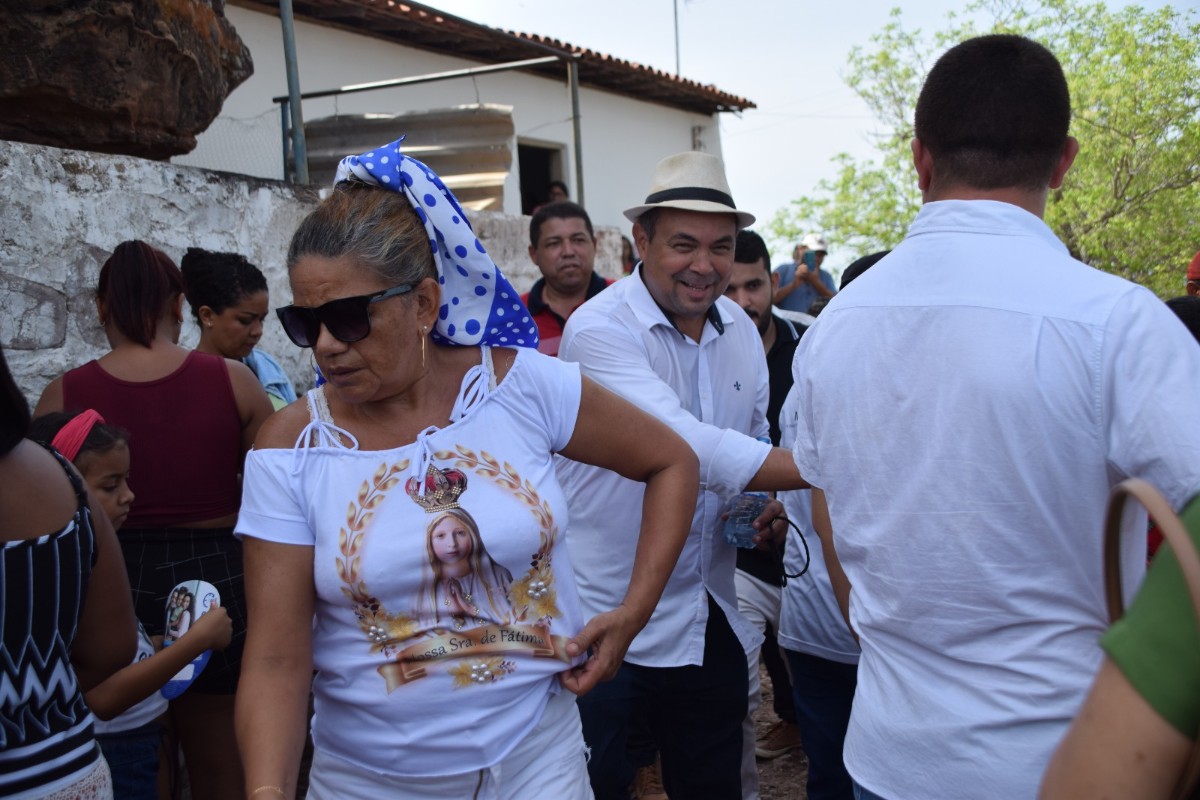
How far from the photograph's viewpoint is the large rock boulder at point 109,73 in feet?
14.1

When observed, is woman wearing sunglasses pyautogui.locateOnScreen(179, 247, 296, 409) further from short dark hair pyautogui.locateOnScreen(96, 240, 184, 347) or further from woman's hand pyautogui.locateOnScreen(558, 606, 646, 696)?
woman's hand pyautogui.locateOnScreen(558, 606, 646, 696)

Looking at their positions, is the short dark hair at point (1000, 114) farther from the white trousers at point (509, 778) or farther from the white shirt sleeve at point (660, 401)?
the white trousers at point (509, 778)

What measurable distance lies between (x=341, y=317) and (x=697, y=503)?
1359 mm

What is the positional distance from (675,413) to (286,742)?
4.59 feet

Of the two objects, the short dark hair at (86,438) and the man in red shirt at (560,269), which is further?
the man in red shirt at (560,269)

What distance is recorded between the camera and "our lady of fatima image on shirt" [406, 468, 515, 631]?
1.99 metres

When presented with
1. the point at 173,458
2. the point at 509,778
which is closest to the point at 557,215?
the point at 173,458

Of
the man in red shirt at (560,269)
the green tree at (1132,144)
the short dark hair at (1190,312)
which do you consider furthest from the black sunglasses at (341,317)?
the green tree at (1132,144)

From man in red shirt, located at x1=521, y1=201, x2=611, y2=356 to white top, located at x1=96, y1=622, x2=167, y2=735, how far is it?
295 centimetres

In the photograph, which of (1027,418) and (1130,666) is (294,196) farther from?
(1130,666)

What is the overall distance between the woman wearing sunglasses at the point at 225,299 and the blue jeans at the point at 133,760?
5.84 feet

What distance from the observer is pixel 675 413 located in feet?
9.59

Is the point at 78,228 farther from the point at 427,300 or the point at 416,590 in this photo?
the point at 416,590

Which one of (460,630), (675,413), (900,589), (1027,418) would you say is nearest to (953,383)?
(1027,418)
